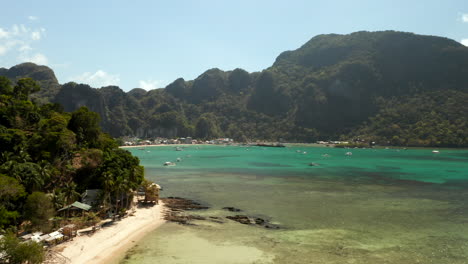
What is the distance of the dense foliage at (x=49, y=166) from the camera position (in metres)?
25.1

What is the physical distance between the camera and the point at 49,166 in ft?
105

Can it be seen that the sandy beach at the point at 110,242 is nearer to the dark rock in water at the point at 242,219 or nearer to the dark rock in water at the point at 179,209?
the dark rock in water at the point at 179,209

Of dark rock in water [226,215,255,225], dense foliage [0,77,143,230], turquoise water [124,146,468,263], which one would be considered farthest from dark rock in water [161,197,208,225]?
dense foliage [0,77,143,230]

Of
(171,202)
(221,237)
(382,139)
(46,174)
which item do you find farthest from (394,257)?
(382,139)

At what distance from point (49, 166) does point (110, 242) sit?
1266cm

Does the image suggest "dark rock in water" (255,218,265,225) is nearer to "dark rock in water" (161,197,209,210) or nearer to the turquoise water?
the turquoise water

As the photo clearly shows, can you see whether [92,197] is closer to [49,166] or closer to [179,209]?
[49,166]

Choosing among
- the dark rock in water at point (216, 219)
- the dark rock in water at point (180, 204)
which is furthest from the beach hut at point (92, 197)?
the dark rock in water at point (216, 219)

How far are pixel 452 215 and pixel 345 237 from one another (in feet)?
61.2

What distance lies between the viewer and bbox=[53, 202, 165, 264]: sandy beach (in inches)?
887

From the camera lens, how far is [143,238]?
27.9 meters

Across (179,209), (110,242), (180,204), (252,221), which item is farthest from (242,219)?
(110,242)

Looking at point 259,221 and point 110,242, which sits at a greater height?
point 110,242

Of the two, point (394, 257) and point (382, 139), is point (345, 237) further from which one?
point (382, 139)
